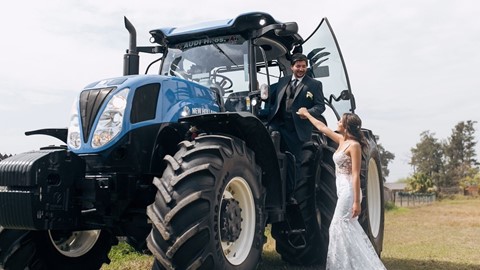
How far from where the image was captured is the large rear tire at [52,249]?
4.73 meters

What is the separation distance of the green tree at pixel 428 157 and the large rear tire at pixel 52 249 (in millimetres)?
81243

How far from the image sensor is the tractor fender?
4.48 metres

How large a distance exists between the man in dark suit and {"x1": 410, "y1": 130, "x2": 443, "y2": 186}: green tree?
8012 centimetres

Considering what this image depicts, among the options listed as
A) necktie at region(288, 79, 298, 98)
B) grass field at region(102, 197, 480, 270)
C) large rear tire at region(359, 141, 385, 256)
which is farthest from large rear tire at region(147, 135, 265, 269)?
large rear tire at region(359, 141, 385, 256)

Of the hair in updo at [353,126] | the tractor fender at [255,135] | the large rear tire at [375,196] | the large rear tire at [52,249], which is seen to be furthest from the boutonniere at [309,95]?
the large rear tire at [52,249]

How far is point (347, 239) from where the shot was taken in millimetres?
5164

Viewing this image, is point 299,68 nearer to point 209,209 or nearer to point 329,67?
point 329,67

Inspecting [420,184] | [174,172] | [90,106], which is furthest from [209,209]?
[420,184]

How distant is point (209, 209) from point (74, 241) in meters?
2.33

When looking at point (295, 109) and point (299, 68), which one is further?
point (299, 68)

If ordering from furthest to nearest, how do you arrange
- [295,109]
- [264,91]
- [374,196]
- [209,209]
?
[374,196], [295,109], [264,91], [209,209]

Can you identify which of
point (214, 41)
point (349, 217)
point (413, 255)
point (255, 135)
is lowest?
point (413, 255)

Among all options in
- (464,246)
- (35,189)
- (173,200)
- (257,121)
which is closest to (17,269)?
(35,189)

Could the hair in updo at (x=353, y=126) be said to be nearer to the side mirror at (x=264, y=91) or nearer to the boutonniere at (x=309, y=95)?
the boutonniere at (x=309, y=95)
